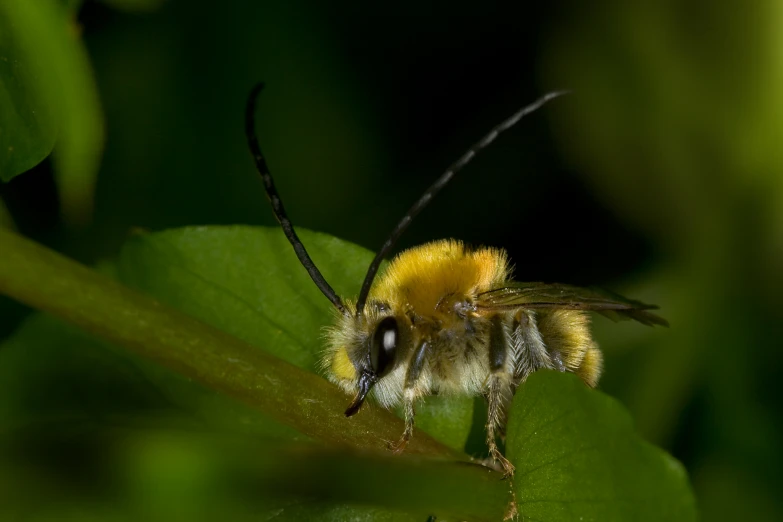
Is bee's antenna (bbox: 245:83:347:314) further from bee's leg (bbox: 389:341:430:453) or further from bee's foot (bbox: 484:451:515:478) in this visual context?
bee's foot (bbox: 484:451:515:478)

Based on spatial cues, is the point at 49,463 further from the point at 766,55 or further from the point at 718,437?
the point at 766,55

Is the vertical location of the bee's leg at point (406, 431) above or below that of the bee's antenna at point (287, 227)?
below

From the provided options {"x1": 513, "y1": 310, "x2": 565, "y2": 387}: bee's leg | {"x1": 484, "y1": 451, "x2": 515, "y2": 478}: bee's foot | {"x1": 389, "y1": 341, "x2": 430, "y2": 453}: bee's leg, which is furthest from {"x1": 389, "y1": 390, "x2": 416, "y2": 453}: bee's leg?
{"x1": 513, "y1": 310, "x2": 565, "y2": 387}: bee's leg

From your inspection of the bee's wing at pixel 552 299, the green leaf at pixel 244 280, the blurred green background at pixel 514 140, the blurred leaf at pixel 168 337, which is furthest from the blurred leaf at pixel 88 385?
the blurred green background at pixel 514 140

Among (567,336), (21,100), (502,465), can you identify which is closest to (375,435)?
(502,465)

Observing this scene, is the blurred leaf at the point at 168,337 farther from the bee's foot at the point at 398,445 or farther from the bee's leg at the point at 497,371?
the bee's leg at the point at 497,371

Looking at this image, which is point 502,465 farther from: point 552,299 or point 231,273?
point 231,273

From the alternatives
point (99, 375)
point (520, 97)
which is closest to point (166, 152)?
point (520, 97)
